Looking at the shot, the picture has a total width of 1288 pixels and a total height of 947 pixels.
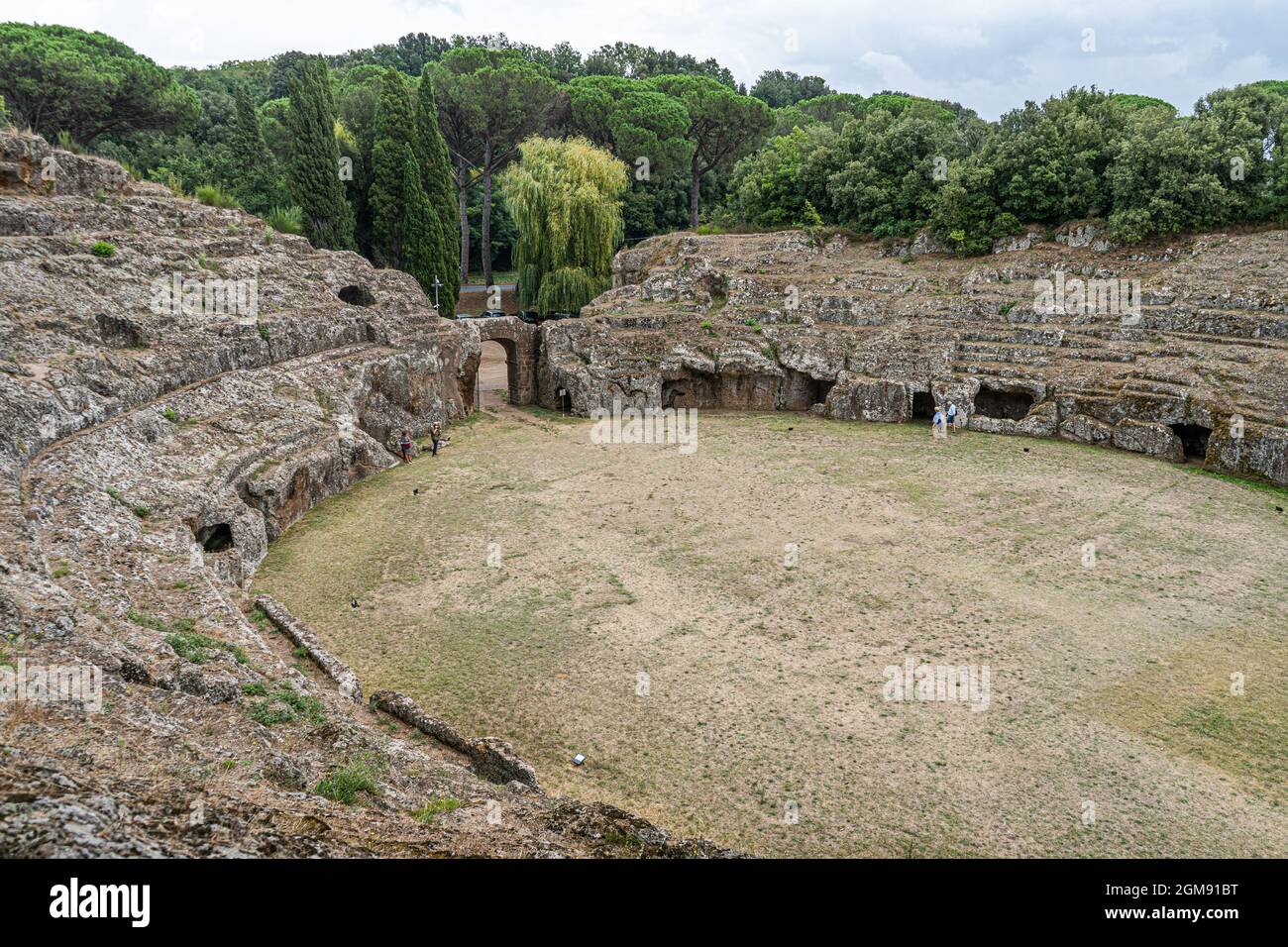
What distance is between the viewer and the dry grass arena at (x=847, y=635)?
9.79 meters

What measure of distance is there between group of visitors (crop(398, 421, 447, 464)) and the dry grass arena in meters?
0.64

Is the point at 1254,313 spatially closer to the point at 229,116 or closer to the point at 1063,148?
the point at 1063,148

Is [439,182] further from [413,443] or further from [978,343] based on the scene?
[978,343]

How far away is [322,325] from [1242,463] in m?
24.2

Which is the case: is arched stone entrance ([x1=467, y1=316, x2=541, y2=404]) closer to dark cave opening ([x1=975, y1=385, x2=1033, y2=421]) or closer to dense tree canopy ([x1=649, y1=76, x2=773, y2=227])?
dark cave opening ([x1=975, y1=385, x2=1033, y2=421])

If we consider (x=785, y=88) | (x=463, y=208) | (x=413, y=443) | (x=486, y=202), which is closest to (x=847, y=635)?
(x=413, y=443)

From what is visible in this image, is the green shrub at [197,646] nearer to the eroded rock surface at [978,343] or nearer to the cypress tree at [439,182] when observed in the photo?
the eroded rock surface at [978,343]

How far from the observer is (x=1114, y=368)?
26.0m

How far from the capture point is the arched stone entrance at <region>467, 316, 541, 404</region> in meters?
30.9

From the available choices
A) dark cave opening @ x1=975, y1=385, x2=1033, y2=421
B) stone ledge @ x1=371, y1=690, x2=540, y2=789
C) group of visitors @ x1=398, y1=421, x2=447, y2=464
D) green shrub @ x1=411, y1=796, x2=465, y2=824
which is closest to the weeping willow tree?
group of visitors @ x1=398, y1=421, x2=447, y2=464

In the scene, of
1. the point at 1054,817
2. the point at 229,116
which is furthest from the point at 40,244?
the point at 229,116
